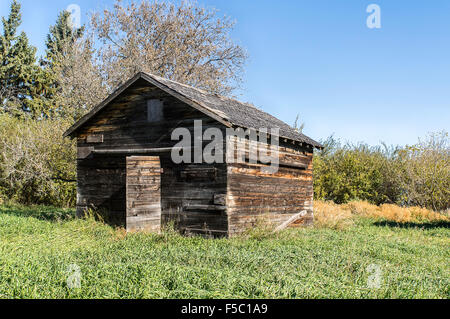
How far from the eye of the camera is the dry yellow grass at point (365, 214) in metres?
A: 14.6

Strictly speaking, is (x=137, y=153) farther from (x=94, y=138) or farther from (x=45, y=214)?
(x=45, y=214)

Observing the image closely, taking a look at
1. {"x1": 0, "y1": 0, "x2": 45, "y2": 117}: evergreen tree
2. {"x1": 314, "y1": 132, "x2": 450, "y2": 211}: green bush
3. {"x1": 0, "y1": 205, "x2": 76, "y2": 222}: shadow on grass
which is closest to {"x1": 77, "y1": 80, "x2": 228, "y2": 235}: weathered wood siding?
{"x1": 0, "y1": 205, "x2": 76, "y2": 222}: shadow on grass

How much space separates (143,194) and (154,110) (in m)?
2.60

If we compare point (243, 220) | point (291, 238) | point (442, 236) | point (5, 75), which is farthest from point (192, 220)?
point (5, 75)

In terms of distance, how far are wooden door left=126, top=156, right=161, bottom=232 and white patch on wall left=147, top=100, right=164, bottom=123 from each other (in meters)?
1.25

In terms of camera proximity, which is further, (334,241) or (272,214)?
(272,214)

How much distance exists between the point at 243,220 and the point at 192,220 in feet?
4.64

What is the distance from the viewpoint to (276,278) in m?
5.83

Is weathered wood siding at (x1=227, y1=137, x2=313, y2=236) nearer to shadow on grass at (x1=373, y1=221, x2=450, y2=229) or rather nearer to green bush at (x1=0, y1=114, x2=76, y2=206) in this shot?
shadow on grass at (x1=373, y1=221, x2=450, y2=229)

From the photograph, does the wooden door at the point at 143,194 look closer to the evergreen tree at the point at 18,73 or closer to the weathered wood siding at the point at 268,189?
the weathered wood siding at the point at 268,189

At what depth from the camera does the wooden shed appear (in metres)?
10.9

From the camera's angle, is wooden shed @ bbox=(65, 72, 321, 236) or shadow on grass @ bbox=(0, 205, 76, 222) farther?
shadow on grass @ bbox=(0, 205, 76, 222)

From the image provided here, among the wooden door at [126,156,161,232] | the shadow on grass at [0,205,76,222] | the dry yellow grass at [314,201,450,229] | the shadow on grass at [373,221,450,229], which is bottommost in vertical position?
the shadow on grass at [373,221,450,229]

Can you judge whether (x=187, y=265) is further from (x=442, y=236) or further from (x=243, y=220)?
(x=442, y=236)
